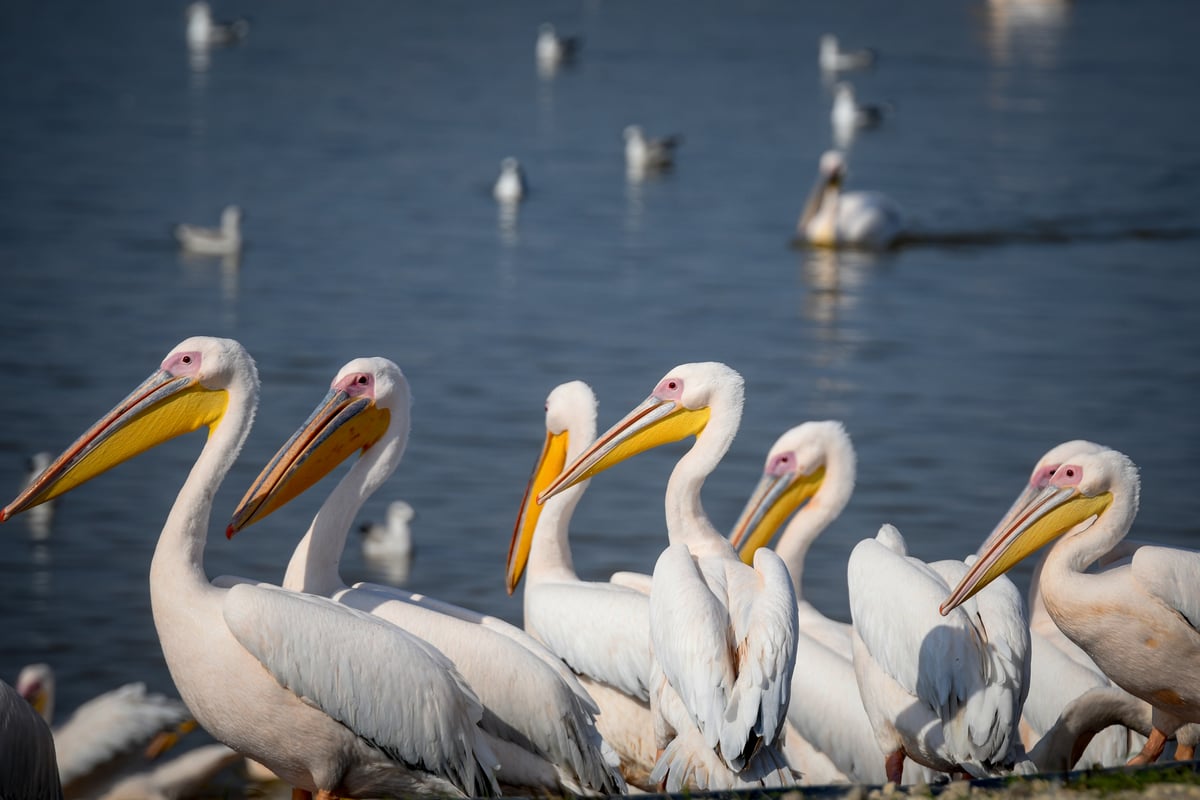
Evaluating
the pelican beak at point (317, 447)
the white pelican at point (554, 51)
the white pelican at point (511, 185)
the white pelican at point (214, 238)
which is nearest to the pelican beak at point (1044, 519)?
the pelican beak at point (317, 447)

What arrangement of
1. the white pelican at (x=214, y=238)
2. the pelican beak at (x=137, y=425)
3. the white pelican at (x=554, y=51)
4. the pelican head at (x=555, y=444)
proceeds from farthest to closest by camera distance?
the white pelican at (x=554, y=51) → the white pelican at (x=214, y=238) → the pelican head at (x=555, y=444) → the pelican beak at (x=137, y=425)

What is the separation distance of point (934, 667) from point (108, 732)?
95.9 inches

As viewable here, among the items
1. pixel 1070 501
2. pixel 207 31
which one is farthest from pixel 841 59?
pixel 1070 501

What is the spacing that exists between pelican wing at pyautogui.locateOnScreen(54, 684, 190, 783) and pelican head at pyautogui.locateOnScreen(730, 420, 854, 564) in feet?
6.57

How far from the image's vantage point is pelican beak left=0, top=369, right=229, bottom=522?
448cm

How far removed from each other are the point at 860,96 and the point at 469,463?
17504 mm

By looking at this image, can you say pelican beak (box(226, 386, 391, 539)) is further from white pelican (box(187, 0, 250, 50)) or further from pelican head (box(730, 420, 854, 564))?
white pelican (box(187, 0, 250, 50))

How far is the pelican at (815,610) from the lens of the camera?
4.78 metres

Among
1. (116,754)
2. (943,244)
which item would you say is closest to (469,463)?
(116,754)

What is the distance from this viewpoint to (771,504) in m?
5.89

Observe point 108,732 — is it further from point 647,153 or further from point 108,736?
point 647,153

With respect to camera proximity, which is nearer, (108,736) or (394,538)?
(108,736)

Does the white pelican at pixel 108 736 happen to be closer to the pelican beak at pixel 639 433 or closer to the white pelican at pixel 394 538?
the pelican beak at pixel 639 433

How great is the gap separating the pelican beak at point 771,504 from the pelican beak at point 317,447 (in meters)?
1.52
